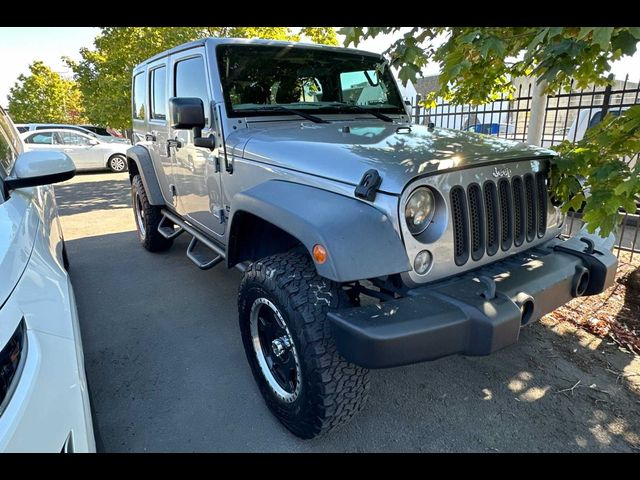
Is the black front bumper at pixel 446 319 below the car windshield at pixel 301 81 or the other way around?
below

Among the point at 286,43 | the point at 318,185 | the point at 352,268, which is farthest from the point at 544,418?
the point at 286,43

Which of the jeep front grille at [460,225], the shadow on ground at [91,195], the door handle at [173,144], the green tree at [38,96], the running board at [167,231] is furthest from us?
the green tree at [38,96]

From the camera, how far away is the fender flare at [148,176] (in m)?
4.58

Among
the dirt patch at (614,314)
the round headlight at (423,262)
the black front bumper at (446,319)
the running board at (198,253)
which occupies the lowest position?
the dirt patch at (614,314)

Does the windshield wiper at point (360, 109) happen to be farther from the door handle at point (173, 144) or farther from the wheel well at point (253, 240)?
the door handle at point (173, 144)

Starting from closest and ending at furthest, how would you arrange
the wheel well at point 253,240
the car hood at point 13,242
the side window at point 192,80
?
the car hood at point 13,242 < the wheel well at point 253,240 < the side window at point 192,80

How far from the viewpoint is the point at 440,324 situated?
1720mm

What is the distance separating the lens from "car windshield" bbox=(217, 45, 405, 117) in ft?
9.95

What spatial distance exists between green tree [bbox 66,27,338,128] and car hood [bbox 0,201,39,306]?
903 cm

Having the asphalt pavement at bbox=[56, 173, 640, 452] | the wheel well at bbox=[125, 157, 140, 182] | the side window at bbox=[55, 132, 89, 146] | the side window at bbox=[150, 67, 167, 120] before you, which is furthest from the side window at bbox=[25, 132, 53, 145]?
the asphalt pavement at bbox=[56, 173, 640, 452]

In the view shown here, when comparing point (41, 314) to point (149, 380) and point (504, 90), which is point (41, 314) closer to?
point (149, 380)

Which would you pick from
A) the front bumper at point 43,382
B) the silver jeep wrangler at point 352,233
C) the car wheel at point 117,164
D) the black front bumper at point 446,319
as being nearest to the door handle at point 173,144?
the silver jeep wrangler at point 352,233

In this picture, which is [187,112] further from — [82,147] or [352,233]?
[82,147]

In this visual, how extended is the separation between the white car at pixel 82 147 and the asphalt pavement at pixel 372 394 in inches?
421
